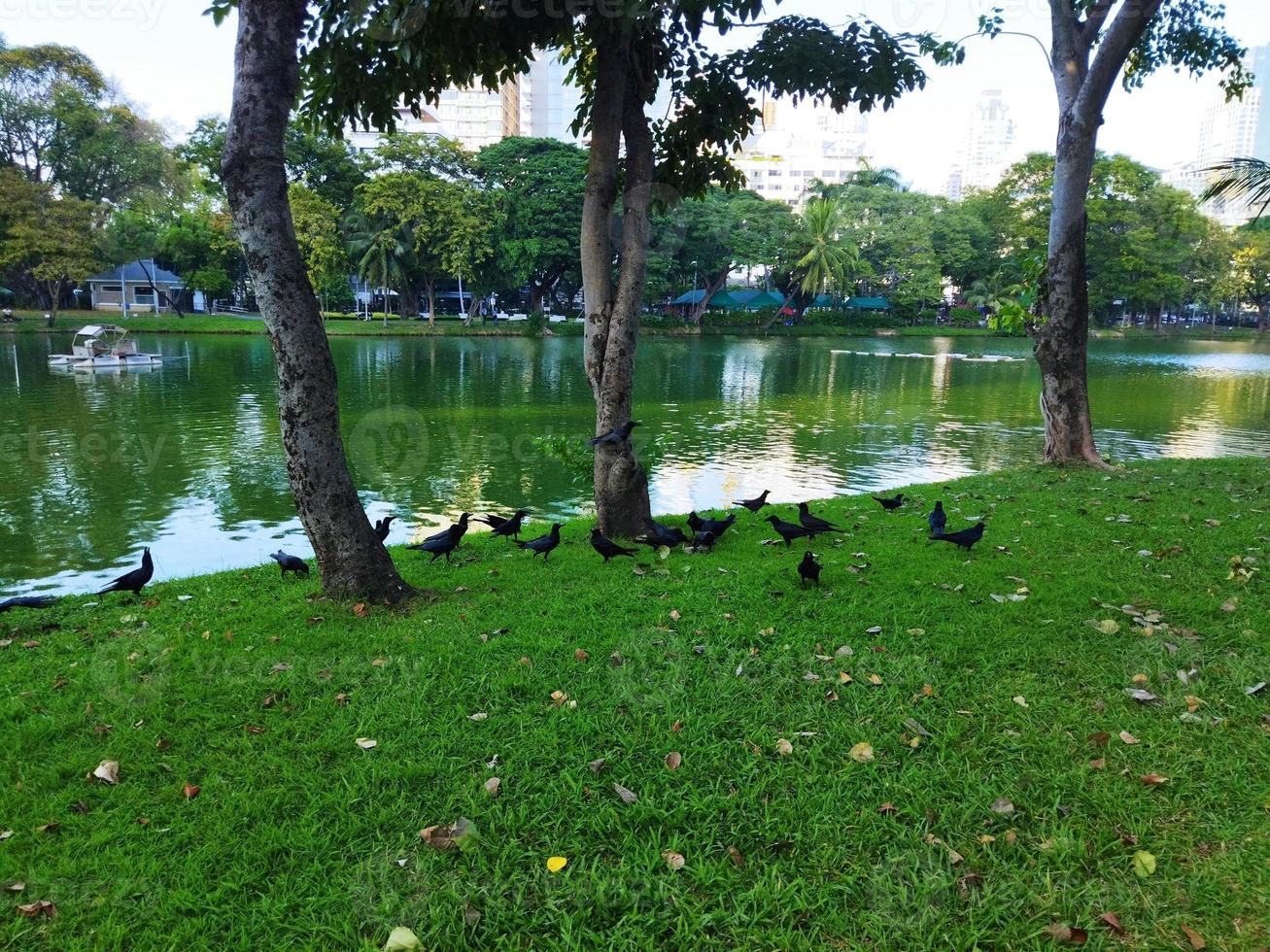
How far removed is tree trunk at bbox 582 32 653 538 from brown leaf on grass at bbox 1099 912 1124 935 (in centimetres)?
539

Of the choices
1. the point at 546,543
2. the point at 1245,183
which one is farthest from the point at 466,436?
the point at 1245,183

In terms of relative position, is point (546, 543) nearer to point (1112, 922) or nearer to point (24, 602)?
point (24, 602)

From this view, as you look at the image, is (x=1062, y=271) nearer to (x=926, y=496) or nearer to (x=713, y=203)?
(x=926, y=496)

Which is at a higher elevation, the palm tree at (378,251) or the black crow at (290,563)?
the palm tree at (378,251)

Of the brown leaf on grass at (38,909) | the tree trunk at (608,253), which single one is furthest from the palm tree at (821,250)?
the brown leaf on grass at (38,909)

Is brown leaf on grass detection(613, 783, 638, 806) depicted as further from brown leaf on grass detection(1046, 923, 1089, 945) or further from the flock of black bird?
the flock of black bird

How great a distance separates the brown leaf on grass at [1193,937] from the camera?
2691 mm

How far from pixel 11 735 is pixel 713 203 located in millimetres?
58481

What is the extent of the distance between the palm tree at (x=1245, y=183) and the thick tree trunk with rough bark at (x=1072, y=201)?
1496 mm

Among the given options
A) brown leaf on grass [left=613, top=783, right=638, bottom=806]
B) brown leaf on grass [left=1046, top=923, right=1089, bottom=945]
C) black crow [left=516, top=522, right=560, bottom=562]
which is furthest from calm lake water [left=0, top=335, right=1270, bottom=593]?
brown leaf on grass [left=1046, top=923, right=1089, bottom=945]

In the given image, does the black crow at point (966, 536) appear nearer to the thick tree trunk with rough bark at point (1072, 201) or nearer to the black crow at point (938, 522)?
the black crow at point (938, 522)

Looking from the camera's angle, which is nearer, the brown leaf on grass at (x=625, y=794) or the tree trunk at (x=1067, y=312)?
the brown leaf on grass at (x=625, y=794)

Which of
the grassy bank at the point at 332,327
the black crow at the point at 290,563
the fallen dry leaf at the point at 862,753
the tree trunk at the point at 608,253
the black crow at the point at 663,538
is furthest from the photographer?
the grassy bank at the point at 332,327

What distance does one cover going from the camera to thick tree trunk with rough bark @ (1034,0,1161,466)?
1004 cm
